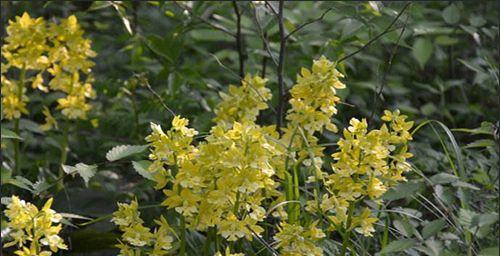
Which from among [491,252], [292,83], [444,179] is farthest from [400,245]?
[292,83]

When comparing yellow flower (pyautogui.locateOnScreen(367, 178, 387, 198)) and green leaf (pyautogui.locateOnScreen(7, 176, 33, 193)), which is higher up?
yellow flower (pyautogui.locateOnScreen(367, 178, 387, 198))

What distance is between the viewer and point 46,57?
2879 mm

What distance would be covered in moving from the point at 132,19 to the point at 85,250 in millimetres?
1246

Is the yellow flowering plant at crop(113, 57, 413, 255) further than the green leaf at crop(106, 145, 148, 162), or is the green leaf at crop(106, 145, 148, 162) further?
the green leaf at crop(106, 145, 148, 162)

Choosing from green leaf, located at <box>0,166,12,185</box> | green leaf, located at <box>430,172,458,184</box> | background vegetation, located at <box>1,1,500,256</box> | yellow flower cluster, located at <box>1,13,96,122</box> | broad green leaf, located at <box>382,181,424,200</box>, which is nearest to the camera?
broad green leaf, located at <box>382,181,424,200</box>

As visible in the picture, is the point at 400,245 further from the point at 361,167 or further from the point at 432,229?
the point at 361,167

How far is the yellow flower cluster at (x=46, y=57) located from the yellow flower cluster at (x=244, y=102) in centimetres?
58

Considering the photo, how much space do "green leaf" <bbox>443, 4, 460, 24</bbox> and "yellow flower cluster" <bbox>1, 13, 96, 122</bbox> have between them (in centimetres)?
122

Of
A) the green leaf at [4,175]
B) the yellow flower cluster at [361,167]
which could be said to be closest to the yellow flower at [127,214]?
the yellow flower cluster at [361,167]

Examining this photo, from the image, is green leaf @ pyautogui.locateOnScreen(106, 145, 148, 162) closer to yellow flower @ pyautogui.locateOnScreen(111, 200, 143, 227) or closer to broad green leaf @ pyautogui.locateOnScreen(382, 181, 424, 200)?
yellow flower @ pyautogui.locateOnScreen(111, 200, 143, 227)

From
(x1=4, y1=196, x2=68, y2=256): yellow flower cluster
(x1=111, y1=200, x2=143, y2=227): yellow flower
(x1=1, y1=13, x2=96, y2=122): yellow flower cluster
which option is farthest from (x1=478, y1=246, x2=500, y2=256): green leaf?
(x1=1, y1=13, x2=96, y2=122): yellow flower cluster

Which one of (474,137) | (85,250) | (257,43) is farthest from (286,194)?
(474,137)

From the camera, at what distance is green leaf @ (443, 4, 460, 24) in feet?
10.7

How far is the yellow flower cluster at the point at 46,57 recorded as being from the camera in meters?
2.78
